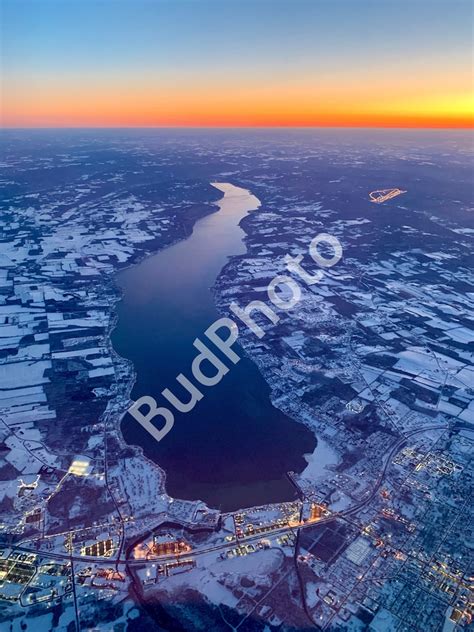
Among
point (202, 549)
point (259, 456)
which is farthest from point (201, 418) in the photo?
point (202, 549)

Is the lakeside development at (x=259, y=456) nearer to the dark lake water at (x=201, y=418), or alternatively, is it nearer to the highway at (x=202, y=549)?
the highway at (x=202, y=549)

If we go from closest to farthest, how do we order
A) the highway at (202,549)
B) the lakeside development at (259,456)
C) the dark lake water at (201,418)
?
the lakeside development at (259,456) → the highway at (202,549) → the dark lake water at (201,418)

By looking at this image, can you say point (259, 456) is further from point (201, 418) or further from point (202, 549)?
point (202, 549)

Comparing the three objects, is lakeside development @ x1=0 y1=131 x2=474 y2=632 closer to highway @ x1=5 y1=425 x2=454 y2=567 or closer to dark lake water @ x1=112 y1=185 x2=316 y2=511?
highway @ x1=5 y1=425 x2=454 y2=567

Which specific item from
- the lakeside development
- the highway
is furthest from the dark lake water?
the highway

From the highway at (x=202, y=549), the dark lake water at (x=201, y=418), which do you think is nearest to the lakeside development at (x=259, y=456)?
the highway at (x=202, y=549)

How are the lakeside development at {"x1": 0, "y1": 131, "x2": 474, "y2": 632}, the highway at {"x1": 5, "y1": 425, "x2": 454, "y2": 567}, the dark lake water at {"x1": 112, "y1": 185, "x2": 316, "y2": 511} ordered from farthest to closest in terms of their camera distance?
the dark lake water at {"x1": 112, "y1": 185, "x2": 316, "y2": 511} → the highway at {"x1": 5, "y1": 425, "x2": 454, "y2": 567} → the lakeside development at {"x1": 0, "y1": 131, "x2": 474, "y2": 632}

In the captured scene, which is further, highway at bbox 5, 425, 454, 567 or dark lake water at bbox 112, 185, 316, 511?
dark lake water at bbox 112, 185, 316, 511

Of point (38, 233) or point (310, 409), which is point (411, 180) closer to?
point (38, 233)

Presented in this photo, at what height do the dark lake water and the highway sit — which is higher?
the highway
